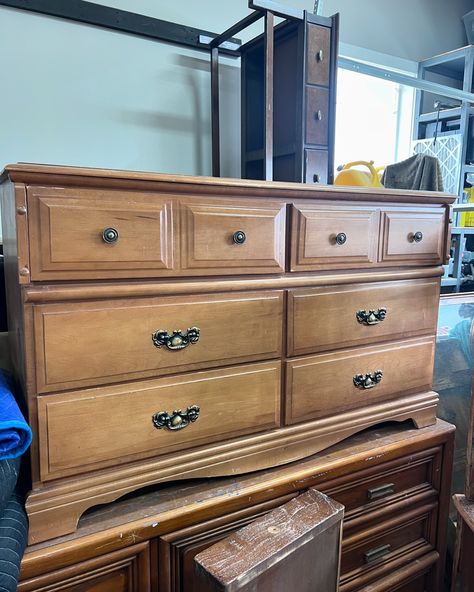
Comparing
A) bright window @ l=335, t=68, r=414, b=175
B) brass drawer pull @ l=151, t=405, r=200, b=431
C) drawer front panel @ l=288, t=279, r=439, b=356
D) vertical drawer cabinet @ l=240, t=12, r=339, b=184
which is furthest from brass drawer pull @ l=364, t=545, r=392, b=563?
bright window @ l=335, t=68, r=414, b=175

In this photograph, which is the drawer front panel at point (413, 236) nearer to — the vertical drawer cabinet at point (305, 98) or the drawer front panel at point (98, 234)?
the vertical drawer cabinet at point (305, 98)

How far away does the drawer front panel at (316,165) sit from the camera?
1.18 m

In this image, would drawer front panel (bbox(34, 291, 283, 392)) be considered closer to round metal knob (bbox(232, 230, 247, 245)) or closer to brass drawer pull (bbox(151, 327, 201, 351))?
brass drawer pull (bbox(151, 327, 201, 351))

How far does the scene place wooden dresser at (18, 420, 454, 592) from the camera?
0.80 m

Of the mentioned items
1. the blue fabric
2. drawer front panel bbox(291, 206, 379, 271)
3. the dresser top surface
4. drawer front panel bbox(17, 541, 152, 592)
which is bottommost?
drawer front panel bbox(17, 541, 152, 592)

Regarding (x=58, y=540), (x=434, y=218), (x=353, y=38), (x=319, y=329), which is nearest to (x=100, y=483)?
(x=58, y=540)

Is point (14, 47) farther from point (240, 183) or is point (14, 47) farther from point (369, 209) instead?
point (369, 209)

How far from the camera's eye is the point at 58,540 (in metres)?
0.78

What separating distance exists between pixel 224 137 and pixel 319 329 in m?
0.77

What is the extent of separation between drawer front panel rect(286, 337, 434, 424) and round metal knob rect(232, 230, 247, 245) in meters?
0.31

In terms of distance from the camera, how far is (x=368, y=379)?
114 cm

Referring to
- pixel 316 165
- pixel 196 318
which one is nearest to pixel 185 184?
pixel 196 318

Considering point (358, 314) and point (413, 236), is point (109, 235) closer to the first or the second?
point (358, 314)

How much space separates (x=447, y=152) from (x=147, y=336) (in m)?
1.86
